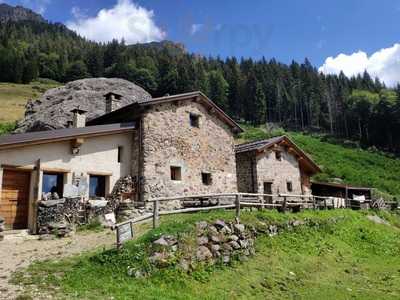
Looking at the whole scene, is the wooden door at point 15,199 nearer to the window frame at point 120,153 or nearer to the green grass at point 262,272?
the window frame at point 120,153

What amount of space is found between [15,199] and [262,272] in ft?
33.4

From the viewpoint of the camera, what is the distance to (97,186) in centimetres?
1695

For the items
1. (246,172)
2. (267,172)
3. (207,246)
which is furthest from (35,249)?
(267,172)

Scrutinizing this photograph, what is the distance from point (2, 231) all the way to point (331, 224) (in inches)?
589

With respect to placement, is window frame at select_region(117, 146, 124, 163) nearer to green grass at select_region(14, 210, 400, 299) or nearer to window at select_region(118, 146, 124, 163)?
window at select_region(118, 146, 124, 163)

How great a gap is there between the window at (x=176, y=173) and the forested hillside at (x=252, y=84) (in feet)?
196

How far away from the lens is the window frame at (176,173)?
63.1 ft

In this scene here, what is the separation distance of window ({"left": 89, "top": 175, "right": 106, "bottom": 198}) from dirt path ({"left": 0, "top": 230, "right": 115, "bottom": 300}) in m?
3.25

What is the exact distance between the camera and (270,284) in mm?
10703

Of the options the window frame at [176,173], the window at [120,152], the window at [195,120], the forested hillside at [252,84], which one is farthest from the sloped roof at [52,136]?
the forested hillside at [252,84]

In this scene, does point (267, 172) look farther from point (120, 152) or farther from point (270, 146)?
point (120, 152)

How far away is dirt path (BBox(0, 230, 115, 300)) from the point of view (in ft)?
28.1

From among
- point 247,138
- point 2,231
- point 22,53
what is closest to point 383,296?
point 2,231

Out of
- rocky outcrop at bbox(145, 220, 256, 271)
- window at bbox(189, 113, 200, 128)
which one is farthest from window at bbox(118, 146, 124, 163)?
rocky outcrop at bbox(145, 220, 256, 271)
